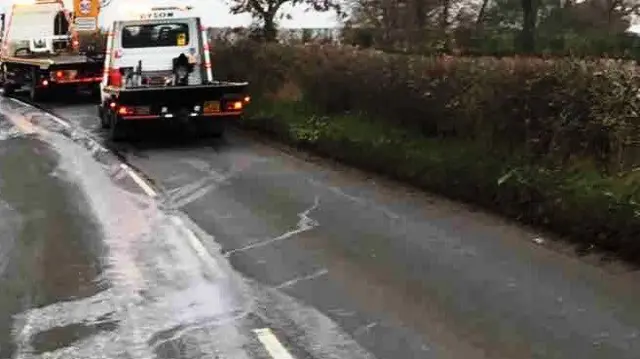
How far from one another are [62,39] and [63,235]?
2497 centimetres

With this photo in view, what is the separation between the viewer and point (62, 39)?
34.1 metres

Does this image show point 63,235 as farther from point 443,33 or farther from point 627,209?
point 443,33

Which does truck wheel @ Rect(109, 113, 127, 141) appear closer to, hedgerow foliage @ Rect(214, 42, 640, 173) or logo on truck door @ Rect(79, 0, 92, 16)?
hedgerow foliage @ Rect(214, 42, 640, 173)

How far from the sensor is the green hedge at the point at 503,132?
10.1 m

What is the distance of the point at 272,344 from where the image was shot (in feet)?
21.5

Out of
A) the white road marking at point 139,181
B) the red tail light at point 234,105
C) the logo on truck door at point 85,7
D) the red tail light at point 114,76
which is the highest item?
the logo on truck door at point 85,7

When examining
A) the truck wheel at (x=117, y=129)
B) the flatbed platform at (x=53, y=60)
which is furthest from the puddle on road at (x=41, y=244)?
the flatbed platform at (x=53, y=60)

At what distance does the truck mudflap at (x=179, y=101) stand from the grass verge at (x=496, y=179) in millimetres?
1637

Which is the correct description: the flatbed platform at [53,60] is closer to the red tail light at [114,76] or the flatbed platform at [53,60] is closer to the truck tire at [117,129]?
the red tail light at [114,76]

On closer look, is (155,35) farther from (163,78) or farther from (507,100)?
(507,100)

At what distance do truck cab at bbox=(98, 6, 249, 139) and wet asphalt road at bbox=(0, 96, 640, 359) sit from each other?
600cm

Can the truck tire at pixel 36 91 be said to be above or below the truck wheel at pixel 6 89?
above

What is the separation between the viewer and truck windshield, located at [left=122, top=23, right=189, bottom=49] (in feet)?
68.9

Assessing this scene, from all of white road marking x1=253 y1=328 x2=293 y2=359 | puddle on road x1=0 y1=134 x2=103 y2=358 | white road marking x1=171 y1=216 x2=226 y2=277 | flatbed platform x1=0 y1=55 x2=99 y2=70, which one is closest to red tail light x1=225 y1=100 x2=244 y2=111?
puddle on road x1=0 y1=134 x2=103 y2=358
